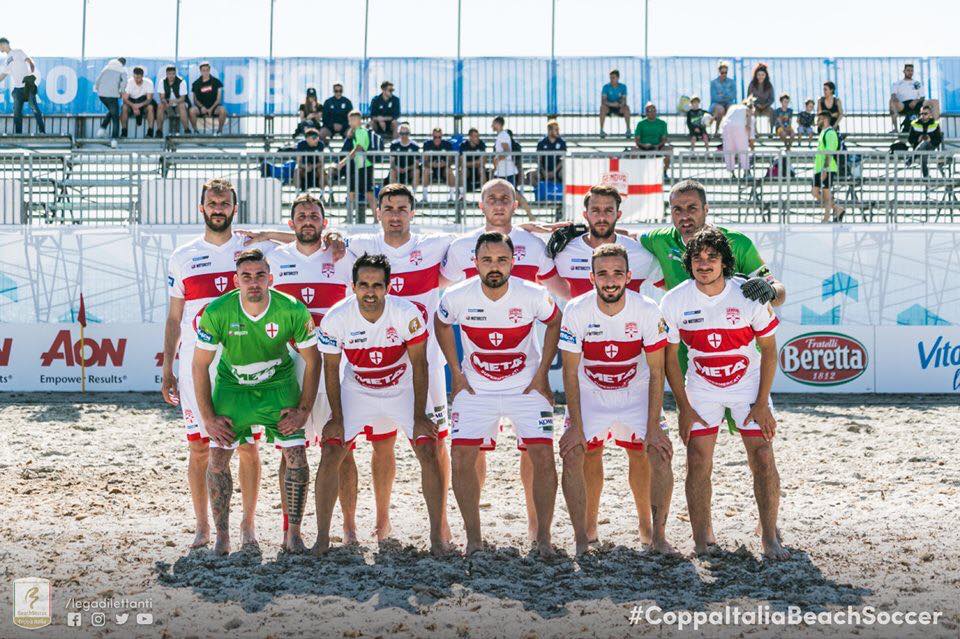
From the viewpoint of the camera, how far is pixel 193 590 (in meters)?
6.43

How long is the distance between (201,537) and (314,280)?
1.84m

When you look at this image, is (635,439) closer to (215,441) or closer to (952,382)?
(215,441)

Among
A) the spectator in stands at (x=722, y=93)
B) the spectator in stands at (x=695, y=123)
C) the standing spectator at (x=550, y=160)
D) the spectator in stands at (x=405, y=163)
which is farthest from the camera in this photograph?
the spectator in stands at (x=722, y=93)

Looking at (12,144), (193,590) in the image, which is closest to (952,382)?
(193,590)

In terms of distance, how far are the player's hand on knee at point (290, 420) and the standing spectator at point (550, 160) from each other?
11.5 meters

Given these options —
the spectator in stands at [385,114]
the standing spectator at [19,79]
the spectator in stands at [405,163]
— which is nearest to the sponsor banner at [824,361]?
the spectator in stands at [405,163]

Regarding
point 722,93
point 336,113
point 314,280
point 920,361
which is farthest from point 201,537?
point 722,93

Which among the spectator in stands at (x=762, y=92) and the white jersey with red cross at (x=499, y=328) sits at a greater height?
the spectator in stands at (x=762, y=92)

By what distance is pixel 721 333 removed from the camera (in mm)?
7145

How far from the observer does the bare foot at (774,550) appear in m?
7.06

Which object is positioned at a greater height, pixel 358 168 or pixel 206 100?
pixel 206 100

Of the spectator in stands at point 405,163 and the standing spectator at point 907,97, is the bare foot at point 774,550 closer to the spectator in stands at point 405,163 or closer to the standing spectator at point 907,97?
the spectator in stands at point 405,163

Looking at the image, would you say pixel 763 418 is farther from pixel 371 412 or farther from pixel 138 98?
pixel 138 98

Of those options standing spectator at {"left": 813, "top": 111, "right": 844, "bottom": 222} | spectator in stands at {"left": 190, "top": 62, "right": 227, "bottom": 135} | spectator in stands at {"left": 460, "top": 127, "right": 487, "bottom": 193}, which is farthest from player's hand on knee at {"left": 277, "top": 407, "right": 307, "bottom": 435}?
spectator in stands at {"left": 190, "top": 62, "right": 227, "bottom": 135}
